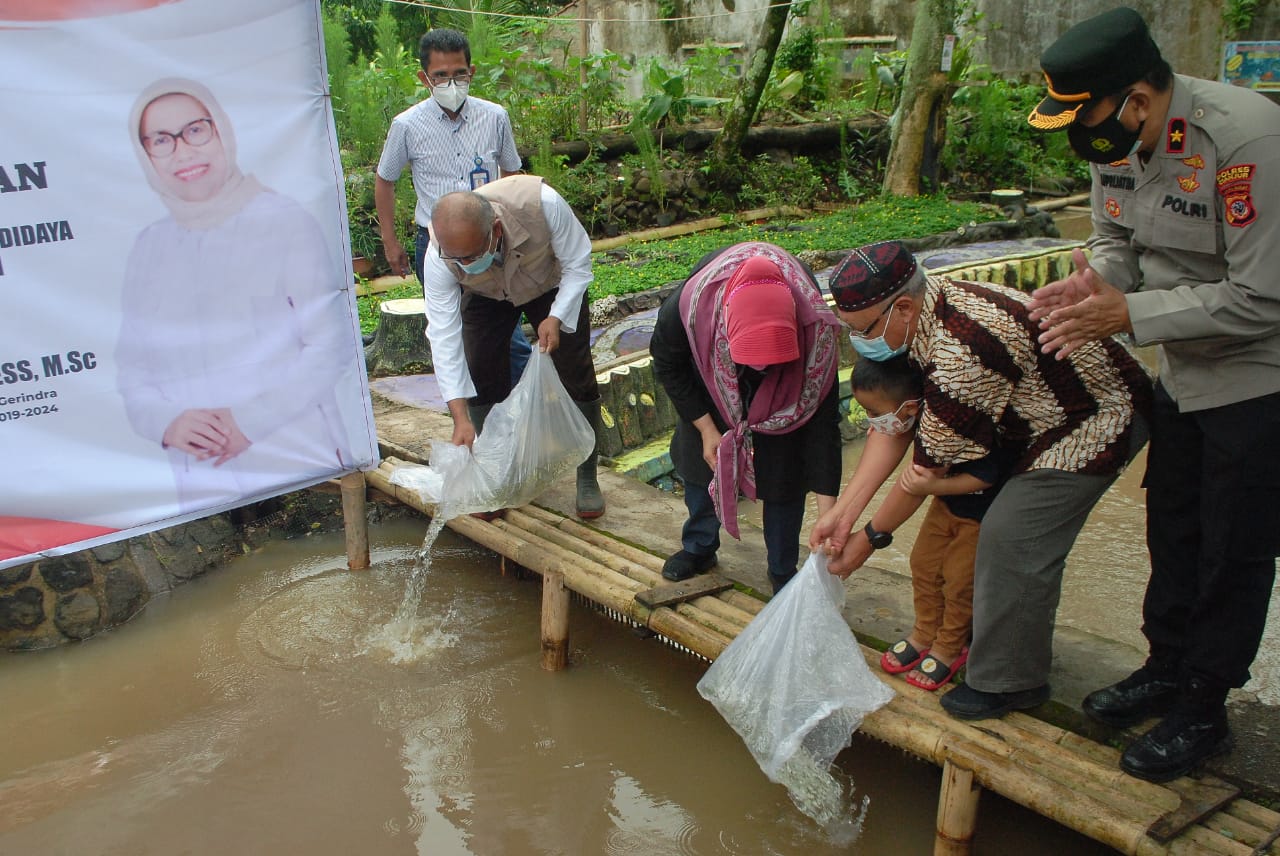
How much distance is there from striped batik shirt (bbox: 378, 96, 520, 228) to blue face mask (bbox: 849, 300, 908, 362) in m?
2.78

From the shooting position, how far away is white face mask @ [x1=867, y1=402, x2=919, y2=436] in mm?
2477

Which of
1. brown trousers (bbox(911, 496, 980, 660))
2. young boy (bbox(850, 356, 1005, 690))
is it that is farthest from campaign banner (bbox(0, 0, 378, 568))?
brown trousers (bbox(911, 496, 980, 660))

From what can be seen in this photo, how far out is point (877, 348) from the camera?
2.35m

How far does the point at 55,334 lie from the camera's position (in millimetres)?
3260

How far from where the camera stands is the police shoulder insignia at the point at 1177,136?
2096mm

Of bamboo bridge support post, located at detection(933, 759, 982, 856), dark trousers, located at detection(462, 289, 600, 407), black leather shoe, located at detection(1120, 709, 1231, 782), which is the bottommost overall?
bamboo bridge support post, located at detection(933, 759, 982, 856)

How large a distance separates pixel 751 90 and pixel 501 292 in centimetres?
788

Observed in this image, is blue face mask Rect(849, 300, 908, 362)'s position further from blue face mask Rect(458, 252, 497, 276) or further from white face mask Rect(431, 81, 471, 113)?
white face mask Rect(431, 81, 471, 113)

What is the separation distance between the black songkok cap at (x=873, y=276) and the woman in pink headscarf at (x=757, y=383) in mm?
409

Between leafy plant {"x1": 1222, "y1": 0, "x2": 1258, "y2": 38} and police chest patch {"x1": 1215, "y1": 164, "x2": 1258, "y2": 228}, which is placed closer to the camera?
police chest patch {"x1": 1215, "y1": 164, "x2": 1258, "y2": 228}

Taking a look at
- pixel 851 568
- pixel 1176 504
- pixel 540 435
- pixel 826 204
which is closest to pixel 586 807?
pixel 851 568

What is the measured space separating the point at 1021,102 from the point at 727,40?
15.7ft

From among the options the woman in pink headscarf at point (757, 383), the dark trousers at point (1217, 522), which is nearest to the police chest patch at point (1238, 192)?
the dark trousers at point (1217, 522)

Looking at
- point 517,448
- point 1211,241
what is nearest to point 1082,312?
point 1211,241
